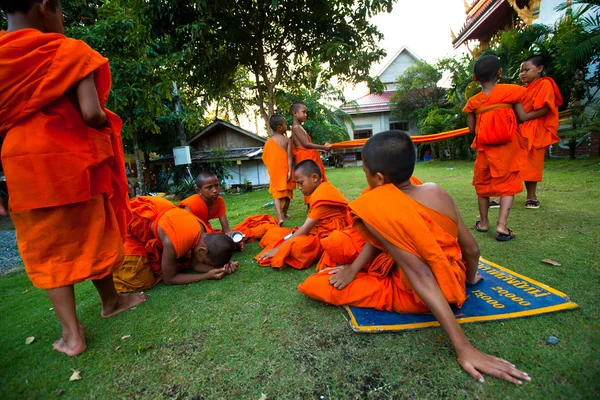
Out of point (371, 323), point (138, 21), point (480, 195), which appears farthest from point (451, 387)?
point (138, 21)

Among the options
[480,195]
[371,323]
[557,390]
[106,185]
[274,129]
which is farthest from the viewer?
[274,129]

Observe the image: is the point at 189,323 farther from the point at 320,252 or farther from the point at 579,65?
the point at 579,65

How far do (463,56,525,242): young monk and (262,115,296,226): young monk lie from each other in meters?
2.60

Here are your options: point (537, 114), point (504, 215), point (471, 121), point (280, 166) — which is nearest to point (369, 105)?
point (280, 166)

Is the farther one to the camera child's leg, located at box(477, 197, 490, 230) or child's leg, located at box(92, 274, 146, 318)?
child's leg, located at box(477, 197, 490, 230)

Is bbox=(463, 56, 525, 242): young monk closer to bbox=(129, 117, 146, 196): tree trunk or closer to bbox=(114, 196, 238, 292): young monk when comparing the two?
bbox=(114, 196, 238, 292): young monk

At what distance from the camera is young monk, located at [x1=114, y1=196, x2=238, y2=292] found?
249 centimetres

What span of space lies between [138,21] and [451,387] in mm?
7118

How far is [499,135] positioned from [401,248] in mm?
2332

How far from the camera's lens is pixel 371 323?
1775 millimetres

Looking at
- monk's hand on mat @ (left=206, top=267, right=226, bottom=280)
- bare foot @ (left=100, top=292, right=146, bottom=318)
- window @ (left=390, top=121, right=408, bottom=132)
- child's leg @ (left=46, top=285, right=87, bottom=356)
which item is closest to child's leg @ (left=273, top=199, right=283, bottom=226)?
monk's hand on mat @ (left=206, top=267, right=226, bottom=280)

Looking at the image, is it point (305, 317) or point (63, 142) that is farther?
point (305, 317)

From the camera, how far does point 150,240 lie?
2.73m

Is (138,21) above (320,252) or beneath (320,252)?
above
